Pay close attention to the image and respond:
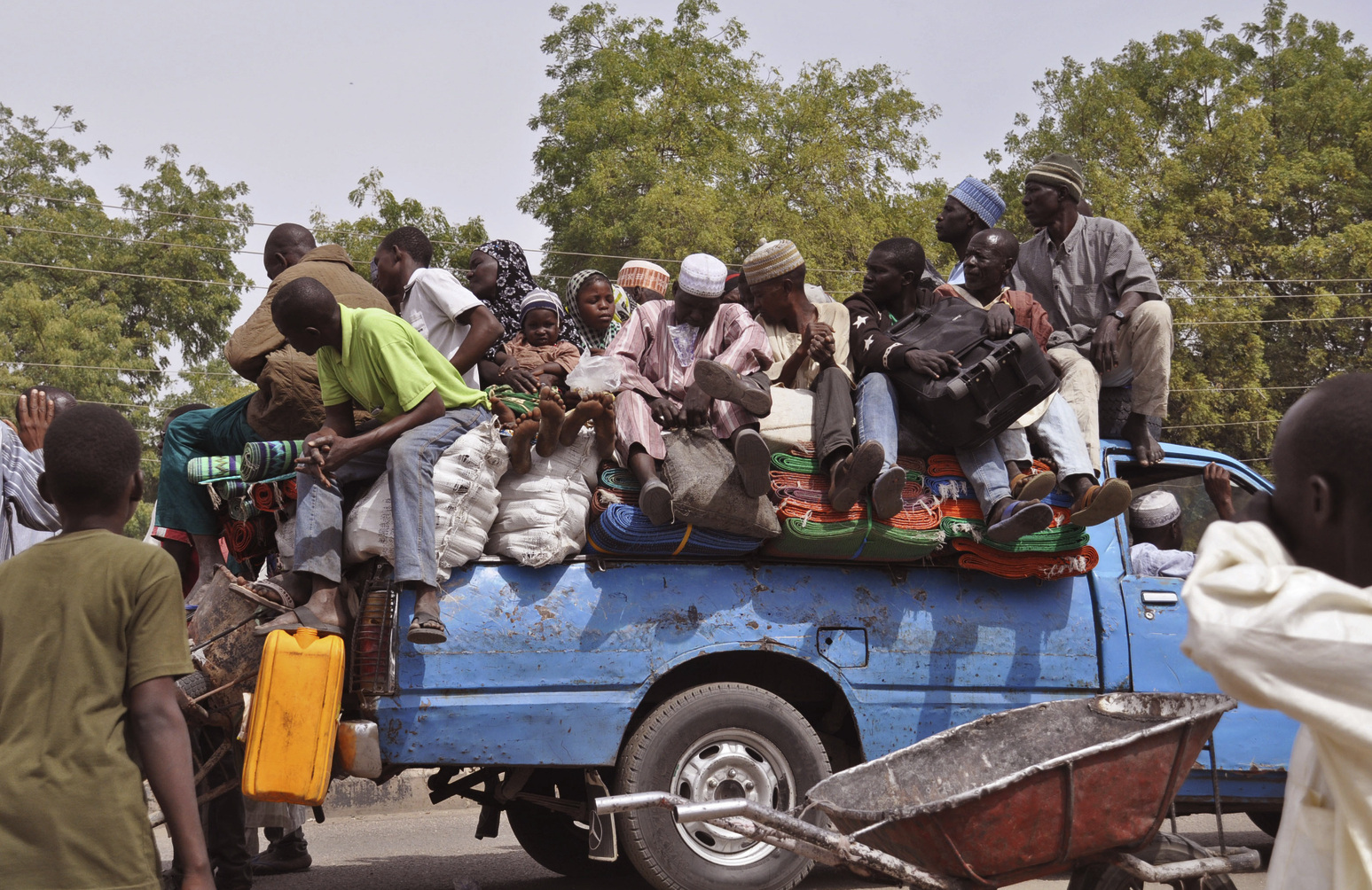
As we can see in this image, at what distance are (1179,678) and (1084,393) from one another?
4.73ft

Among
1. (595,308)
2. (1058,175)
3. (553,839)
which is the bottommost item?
(553,839)

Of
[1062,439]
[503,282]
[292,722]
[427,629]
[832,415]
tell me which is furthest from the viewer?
[503,282]

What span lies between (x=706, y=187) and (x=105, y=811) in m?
18.5

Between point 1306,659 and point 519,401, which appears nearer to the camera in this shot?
point 1306,659

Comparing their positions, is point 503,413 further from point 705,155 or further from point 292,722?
point 705,155

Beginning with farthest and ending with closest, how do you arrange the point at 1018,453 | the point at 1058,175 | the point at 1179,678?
Result: 1. the point at 1058,175
2. the point at 1018,453
3. the point at 1179,678

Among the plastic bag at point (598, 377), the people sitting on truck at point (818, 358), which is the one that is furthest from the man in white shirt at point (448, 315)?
the people sitting on truck at point (818, 358)

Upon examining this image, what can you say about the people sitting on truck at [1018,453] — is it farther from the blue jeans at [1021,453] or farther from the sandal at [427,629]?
the sandal at [427,629]

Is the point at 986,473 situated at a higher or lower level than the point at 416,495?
higher

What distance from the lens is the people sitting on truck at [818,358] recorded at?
508 centimetres

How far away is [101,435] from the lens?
2824mm

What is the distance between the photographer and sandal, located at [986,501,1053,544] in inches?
199

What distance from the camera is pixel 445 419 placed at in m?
4.93

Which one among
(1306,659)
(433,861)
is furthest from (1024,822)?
(433,861)
